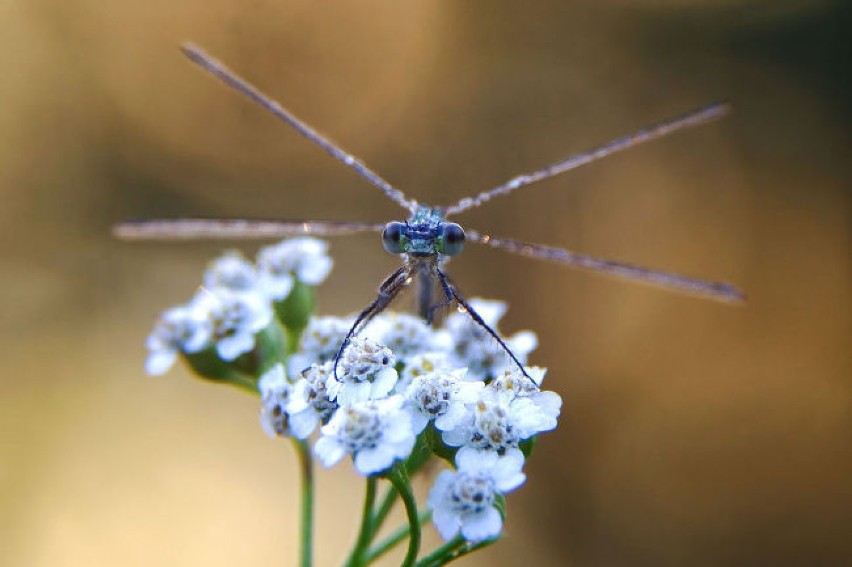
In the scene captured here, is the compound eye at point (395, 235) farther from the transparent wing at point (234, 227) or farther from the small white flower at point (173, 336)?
the small white flower at point (173, 336)

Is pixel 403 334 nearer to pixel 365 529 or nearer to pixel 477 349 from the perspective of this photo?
pixel 477 349

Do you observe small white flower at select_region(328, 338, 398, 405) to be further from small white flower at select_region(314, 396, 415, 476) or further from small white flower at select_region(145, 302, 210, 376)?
small white flower at select_region(145, 302, 210, 376)

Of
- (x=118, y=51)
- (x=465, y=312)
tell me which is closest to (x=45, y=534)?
(x=118, y=51)

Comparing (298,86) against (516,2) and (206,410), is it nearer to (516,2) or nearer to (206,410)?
(516,2)

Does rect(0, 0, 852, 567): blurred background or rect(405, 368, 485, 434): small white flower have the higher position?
rect(0, 0, 852, 567): blurred background

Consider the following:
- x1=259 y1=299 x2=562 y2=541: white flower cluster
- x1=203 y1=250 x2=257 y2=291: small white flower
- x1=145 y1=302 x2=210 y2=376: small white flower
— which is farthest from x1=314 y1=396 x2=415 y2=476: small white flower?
x1=203 y1=250 x2=257 y2=291: small white flower

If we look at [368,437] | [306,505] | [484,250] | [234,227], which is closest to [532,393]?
[368,437]
